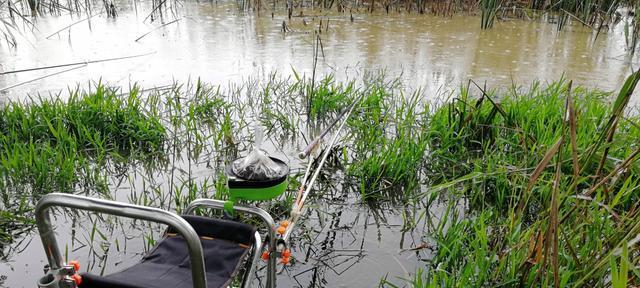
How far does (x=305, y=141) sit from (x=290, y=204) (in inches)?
34.4

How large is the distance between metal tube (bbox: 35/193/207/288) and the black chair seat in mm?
286

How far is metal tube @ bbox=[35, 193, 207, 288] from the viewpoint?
3.15ft

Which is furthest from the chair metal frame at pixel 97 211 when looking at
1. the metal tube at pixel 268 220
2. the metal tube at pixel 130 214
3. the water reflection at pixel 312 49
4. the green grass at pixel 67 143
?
the water reflection at pixel 312 49

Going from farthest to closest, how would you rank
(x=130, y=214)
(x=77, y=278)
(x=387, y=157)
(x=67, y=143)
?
(x=67, y=143)
(x=387, y=157)
(x=77, y=278)
(x=130, y=214)

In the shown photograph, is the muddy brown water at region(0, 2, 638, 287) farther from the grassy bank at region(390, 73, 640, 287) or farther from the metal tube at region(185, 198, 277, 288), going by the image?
the metal tube at region(185, 198, 277, 288)

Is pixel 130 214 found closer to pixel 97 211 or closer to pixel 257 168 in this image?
pixel 97 211

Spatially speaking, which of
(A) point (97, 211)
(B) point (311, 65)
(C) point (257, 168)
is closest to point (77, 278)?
(A) point (97, 211)

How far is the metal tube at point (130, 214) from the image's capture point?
96 cm

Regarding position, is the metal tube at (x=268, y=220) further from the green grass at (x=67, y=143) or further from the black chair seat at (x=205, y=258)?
the green grass at (x=67, y=143)

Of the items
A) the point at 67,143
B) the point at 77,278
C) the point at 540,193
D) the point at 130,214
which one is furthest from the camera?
the point at 67,143

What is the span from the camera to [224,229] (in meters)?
1.51

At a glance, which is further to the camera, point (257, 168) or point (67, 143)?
point (67, 143)

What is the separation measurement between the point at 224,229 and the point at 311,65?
316 centimetres

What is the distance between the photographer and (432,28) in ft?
20.3
